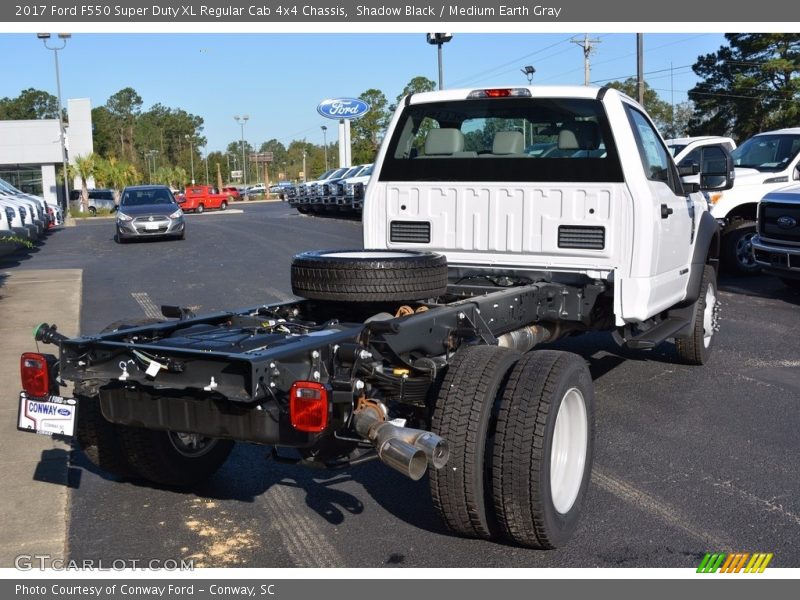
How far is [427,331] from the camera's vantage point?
465 centimetres

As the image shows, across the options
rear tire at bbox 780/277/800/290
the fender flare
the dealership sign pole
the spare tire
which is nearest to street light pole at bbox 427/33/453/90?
the dealership sign pole

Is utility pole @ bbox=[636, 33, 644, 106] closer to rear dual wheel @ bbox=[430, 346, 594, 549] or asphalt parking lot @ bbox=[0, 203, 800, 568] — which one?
asphalt parking lot @ bbox=[0, 203, 800, 568]

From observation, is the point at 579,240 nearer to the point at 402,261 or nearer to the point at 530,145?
the point at 530,145

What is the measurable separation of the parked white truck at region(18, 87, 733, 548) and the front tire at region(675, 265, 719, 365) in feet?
0.23

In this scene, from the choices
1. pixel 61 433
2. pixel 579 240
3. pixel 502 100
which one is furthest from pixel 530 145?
pixel 61 433

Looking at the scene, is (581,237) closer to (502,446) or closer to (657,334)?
(657,334)

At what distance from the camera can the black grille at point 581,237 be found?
6281mm

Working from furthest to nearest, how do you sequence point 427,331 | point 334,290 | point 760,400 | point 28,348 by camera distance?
point 28,348
point 760,400
point 334,290
point 427,331

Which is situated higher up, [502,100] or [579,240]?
[502,100]

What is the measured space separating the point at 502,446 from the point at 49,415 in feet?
7.23

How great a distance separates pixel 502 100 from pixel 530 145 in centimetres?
40

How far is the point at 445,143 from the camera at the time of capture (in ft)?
22.3

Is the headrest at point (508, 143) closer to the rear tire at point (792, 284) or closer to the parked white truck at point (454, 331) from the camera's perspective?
the parked white truck at point (454, 331)

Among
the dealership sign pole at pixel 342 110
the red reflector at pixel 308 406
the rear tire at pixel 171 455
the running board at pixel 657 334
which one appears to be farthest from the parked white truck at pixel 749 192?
the dealership sign pole at pixel 342 110
